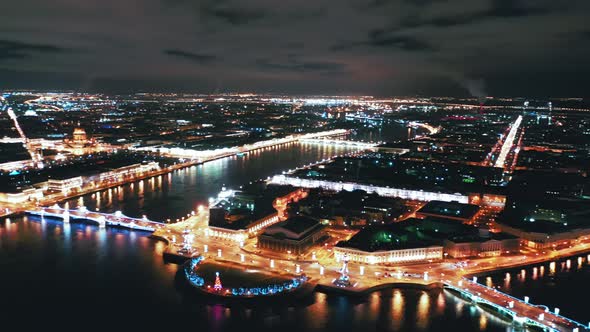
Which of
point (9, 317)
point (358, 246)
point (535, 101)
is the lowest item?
point (9, 317)

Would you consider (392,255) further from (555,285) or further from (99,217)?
(99,217)


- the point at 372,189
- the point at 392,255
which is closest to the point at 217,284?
the point at 392,255

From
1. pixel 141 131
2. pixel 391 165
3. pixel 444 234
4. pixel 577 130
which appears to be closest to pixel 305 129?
pixel 141 131

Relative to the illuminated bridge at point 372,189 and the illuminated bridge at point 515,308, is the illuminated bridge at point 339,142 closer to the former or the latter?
the illuminated bridge at point 372,189

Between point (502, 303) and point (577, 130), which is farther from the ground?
point (577, 130)

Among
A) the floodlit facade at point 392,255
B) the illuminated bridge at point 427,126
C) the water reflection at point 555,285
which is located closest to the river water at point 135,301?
the floodlit facade at point 392,255

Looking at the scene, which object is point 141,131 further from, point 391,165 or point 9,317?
point 9,317
